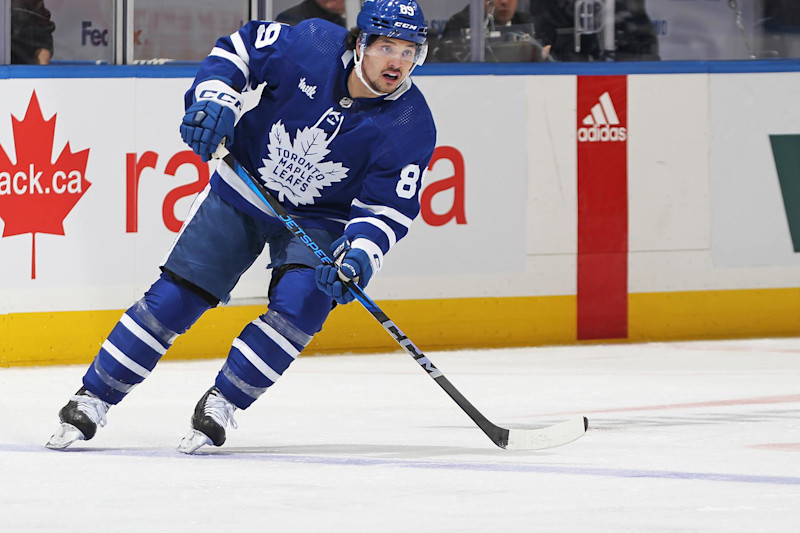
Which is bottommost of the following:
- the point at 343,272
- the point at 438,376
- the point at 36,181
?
the point at 438,376

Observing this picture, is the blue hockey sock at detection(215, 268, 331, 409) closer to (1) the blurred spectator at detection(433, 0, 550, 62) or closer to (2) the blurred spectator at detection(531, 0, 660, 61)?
(1) the blurred spectator at detection(433, 0, 550, 62)

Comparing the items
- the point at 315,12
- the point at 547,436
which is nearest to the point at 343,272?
the point at 547,436

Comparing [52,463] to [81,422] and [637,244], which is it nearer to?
[81,422]

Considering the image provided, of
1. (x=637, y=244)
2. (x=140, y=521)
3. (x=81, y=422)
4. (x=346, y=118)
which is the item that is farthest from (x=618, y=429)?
(x=637, y=244)

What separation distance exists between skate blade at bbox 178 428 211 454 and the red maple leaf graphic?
5.78 feet

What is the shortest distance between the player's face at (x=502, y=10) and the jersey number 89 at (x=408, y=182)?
7.39 feet

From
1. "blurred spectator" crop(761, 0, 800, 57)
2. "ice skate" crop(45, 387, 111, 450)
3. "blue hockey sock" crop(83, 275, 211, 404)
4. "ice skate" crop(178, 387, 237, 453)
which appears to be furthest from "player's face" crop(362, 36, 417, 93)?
"blurred spectator" crop(761, 0, 800, 57)

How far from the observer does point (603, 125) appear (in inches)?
231

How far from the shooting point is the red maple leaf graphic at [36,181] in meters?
5.04

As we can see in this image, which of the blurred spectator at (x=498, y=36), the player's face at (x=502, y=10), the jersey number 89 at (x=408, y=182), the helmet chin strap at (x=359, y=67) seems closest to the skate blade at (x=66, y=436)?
the jersey number 89 at (x=408, y=182)

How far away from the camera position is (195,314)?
3580mm

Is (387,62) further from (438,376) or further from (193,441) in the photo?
(193,441)

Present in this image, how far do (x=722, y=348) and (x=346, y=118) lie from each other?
8.90 feet

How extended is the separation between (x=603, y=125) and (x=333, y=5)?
1118 millimetres
